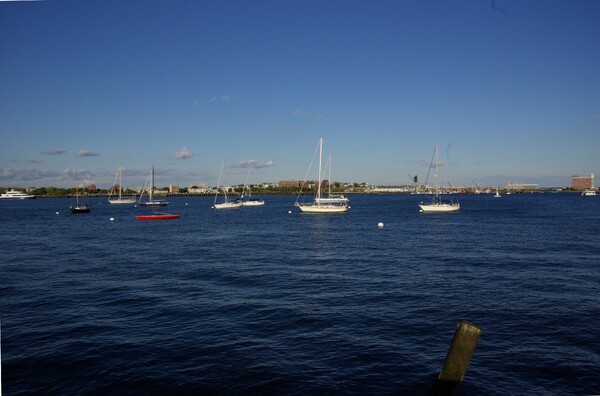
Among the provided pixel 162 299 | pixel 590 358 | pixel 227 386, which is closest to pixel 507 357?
pixel 590 358

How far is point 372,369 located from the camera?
44.2ft

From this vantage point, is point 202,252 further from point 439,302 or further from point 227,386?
point 227,386

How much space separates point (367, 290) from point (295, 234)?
103ft

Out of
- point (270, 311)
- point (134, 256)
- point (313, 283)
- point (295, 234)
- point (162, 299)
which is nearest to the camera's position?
point (270, 311)

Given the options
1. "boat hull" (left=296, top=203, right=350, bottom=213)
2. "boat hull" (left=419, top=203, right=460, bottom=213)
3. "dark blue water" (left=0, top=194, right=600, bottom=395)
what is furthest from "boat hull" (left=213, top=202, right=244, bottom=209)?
"dark blue water" (left=0, top=194, right=600, bottom=395)

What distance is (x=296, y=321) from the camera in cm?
1812

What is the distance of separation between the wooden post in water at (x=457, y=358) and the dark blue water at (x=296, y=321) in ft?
2.24

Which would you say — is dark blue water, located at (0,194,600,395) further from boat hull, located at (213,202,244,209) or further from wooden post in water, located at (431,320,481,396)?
boat hull, located at (213,202,244,209)

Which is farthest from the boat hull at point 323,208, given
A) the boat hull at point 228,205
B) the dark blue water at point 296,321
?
the dark blue water at point 296,321

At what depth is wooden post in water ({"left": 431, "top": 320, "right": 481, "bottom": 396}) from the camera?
33.3 ft

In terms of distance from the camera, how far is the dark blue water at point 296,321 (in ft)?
42.2

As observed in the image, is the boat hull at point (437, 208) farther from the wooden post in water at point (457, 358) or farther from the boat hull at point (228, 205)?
the wooden post in water at point (457, 358)

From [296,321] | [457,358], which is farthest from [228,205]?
[457,358]

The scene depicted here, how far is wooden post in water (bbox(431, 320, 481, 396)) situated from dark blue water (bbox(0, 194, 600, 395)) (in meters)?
0.68
